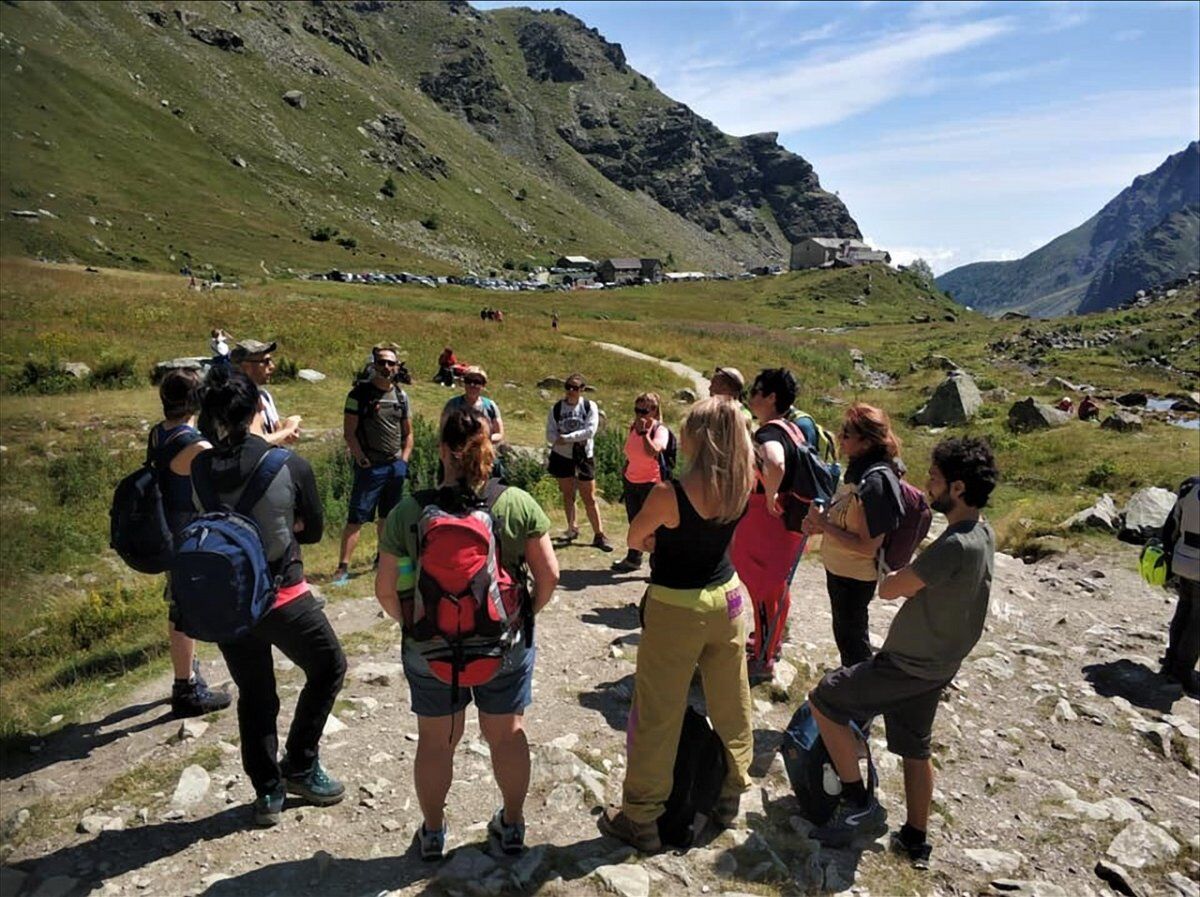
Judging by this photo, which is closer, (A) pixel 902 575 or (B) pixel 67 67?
(A) pixel 902 575

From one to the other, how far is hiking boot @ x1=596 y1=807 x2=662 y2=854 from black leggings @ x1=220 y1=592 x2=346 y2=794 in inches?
79.4

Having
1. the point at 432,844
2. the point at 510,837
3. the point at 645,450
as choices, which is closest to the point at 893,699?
the point at 510,837

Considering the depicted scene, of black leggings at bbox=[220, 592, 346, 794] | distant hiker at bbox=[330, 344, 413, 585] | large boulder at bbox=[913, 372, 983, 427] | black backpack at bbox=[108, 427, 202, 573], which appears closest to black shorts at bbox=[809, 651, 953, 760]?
black leggings at bbox=[220, 592, 346, 794]

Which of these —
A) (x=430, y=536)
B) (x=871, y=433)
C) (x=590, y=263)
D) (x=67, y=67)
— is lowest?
(x=430, y=536)

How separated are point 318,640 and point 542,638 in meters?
3.49

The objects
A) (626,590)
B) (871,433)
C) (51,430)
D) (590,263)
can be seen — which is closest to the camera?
(871,433)

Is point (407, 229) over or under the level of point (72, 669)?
over

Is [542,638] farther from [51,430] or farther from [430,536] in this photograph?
[51,430]

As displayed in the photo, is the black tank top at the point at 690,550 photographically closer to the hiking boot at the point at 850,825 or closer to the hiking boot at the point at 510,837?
the hiking boot at the point at 510,837

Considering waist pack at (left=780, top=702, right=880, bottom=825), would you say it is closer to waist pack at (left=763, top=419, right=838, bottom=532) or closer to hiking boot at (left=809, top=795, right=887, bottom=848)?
hiking boot at (left=809, top=795, right=887, bottom=848)

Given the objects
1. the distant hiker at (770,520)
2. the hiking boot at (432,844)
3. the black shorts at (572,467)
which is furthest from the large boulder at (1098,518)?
the hiking boot at (432,844)

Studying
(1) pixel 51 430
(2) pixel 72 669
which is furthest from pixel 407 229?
(2) pixel 72 669

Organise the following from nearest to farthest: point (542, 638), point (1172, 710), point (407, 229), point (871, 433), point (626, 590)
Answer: point (871, 433), point (1172, 710), point (542, 638), point (626, 590), point (407, 229)

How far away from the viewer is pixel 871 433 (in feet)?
17.0
